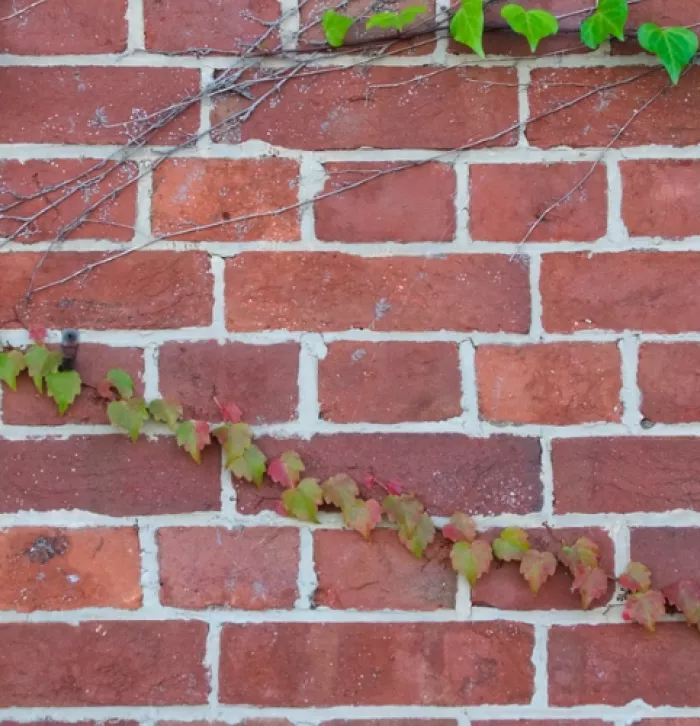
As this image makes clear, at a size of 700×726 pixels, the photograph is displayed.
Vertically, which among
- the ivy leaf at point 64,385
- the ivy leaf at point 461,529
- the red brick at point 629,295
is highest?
the red brick at point 629,295

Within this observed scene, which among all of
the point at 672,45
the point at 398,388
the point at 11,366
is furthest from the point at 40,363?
the point at 672,45

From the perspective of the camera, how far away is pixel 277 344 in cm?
84

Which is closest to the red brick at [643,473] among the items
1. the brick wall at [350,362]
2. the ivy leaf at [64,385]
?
the brick wall at [350,362]

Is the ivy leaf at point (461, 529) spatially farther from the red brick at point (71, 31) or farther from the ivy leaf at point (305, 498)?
the red brick at point (71, 31)

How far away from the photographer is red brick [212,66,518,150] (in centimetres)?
85

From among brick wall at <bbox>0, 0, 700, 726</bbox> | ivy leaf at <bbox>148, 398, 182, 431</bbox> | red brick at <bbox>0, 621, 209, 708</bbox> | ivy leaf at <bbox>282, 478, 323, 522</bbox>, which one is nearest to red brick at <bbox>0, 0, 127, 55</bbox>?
brick wall at <bbox>0, 0, 700, 726</bbox>

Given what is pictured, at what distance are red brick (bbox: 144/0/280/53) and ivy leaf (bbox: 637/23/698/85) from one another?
1.18 ft

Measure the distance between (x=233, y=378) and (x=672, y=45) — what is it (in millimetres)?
521

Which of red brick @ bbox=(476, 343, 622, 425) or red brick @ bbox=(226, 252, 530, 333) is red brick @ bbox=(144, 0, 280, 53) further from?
red brick @ bbox=(476, 343, 622, 425)

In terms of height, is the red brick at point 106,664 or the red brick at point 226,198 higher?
the red brick at point 226,198

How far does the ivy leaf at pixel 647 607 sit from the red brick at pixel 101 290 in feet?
1.68

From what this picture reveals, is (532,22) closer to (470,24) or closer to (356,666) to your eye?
(470,24)

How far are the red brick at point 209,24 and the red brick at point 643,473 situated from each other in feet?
1.70

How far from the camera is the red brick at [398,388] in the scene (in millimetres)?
838
